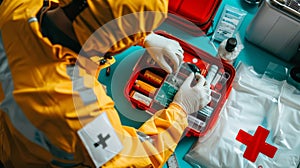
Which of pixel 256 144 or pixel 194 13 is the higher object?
pixel 194 13

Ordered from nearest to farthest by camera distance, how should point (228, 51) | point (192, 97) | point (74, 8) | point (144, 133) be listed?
point (74, 8), point (144, 133), point (192, 97), point (228, 51)

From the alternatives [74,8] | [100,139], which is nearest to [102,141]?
[100,139]

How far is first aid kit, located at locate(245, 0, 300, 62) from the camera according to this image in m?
1.05

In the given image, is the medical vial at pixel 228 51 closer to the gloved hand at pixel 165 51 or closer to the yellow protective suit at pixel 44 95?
the gloved hand at pixel 165 51

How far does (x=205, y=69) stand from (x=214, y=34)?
0.57 ft

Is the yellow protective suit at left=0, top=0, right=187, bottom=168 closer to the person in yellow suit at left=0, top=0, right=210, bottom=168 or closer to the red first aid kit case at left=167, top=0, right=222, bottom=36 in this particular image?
the person in yellow suit at left=0, top=0, right=210, bottom=168

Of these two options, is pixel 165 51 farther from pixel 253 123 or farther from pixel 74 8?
pixel 74 8

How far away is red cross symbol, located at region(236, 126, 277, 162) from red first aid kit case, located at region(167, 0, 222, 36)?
0.36 m

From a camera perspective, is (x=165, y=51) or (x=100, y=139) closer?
(x=100, y=139)

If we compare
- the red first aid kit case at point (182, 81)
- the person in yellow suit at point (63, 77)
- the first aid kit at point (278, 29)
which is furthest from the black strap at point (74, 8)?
the first aid kit at point (278, 29)

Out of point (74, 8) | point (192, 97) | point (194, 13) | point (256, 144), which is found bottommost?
point (256, 144)

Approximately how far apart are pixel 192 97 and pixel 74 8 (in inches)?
17.7

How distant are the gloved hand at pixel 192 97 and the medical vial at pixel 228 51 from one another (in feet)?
0.45

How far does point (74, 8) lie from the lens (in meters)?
0.66
